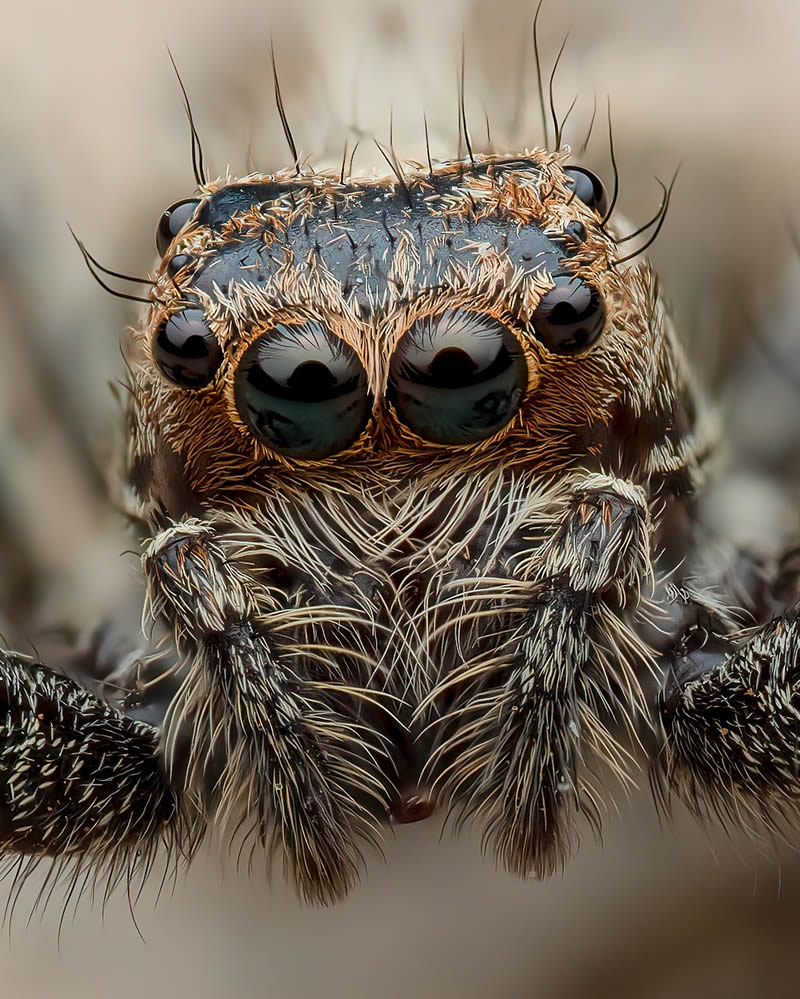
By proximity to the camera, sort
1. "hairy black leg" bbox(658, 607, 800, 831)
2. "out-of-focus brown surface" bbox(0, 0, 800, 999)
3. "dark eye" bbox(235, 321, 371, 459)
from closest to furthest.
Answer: "dark eye" bbox(235, 321, 371, 459), "hairy black leg" bbox(658, 607, 800, 831), "out-of-focus brown surface" bbox(0, 0, 800, 999)

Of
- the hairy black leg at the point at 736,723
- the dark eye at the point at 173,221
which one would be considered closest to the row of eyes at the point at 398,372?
the dark eye at the point at 173,221

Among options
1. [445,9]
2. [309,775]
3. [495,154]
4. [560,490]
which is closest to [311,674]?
[309,775]

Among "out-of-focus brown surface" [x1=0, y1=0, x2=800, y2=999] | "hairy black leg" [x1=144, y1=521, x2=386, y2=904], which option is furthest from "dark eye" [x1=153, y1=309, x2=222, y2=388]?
"out-of-focus brown surface" [x1=0, y1=0, x2=800, y2=999]

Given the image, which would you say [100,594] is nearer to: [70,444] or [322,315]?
[70,444]

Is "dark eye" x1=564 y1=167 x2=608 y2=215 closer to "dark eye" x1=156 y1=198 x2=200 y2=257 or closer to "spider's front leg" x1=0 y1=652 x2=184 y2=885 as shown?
"dark eye" x1=156 y1=198 x2=200 y2=257

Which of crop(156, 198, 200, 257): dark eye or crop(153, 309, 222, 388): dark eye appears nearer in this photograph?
A: crop(153, 309, 222, 388): dark eye

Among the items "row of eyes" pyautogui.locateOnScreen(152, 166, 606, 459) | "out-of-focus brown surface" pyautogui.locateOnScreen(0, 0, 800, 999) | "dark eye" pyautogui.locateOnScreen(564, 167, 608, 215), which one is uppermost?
"dark eye" pyautogui.locateOnScreen(564, 167, 608, 215)

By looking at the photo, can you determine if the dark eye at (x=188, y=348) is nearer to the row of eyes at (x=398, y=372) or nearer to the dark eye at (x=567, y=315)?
the row of eyes at (x=398, y=372)
